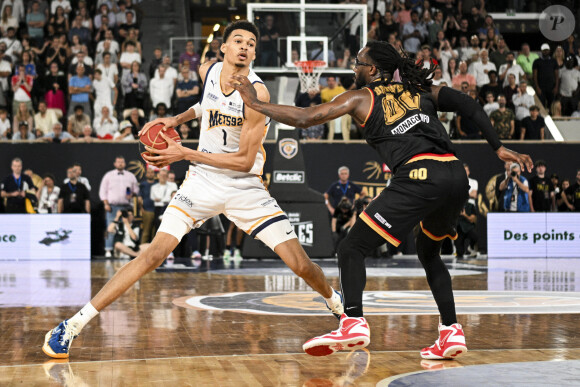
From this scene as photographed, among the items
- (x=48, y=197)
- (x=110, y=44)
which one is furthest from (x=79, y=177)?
(x=110, y=44)

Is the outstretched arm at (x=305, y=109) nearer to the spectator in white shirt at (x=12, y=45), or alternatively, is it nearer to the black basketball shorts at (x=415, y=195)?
the black basketball shorts at (x=415, y=195)

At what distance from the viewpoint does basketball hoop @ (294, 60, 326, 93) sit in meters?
17.8

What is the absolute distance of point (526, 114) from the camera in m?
21.1

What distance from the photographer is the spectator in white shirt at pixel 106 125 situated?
64.3ft

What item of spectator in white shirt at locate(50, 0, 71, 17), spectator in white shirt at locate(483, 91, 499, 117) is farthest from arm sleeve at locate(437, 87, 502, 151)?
spectator in white shirt at locate(50, 0, 71, 17)

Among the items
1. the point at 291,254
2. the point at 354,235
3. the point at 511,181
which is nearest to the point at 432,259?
the point at 354,235

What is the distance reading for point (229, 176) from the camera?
6.55 metres

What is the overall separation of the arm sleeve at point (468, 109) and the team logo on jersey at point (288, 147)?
11.2m

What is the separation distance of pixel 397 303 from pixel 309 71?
9.26 metres

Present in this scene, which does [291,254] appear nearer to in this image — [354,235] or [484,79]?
[354,235]

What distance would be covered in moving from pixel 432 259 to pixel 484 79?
53.0 feet

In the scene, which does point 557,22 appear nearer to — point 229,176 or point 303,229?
point 303,229

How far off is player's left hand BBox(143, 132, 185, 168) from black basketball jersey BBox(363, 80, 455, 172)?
144 cm

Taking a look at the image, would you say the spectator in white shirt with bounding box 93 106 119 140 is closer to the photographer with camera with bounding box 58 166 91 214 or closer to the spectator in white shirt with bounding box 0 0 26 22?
the photographer with camera with bounding box 58 166 91 214
